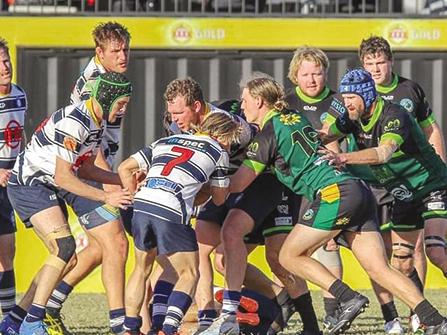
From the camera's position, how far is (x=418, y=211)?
11.3 meters

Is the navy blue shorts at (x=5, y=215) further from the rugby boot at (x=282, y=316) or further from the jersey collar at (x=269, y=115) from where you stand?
the jersey collar at (x=269, y=115)

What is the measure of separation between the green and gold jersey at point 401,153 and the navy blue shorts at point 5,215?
2.50 m

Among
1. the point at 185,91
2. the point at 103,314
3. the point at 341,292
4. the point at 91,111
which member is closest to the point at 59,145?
the point at 91,111

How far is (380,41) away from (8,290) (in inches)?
128

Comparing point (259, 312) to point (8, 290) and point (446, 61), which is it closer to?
point (8, 290)

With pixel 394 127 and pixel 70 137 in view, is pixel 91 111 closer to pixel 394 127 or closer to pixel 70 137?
pixel 70 137

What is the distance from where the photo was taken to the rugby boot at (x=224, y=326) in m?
10.0

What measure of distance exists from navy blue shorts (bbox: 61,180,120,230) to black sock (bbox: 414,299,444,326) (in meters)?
2.00

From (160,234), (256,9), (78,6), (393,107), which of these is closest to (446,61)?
(256,9)

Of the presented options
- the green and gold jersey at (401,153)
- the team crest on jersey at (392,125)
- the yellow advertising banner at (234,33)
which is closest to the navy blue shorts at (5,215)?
the green and gold jersey at (401,153)

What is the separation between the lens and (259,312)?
10.7 metres

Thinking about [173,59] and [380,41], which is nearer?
[380,41]

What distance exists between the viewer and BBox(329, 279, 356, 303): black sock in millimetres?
9953

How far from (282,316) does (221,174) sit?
1483mm
